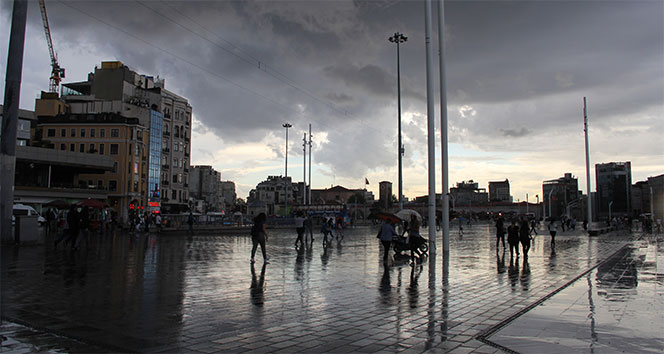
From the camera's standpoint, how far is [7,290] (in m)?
8.63

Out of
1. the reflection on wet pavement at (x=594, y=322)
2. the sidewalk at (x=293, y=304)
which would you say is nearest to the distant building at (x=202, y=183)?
the sidewalk at (x=293, y=304)

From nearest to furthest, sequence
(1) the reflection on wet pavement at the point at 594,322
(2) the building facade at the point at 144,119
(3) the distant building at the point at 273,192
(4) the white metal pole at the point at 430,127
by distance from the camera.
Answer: (1) the reflection on wet pavement at the point at 594,322 → (4) the white metal pole at the point at 430,127 → (2) the building facade at the point at 144,119 → (3) the distant building at the point at 273,192

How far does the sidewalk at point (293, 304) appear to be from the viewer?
17.9 feet

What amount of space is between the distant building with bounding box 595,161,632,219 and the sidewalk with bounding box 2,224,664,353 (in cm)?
13517

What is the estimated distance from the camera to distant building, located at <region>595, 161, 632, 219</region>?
13000 centimetres

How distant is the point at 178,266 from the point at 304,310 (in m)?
7.34

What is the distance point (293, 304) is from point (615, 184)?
14869cm

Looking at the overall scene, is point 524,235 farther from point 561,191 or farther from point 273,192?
point 273,192

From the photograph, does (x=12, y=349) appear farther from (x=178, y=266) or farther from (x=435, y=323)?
(x=178, y=266)

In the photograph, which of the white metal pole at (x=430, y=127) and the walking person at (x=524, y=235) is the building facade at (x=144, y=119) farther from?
the walking person at (x=524, y=235)

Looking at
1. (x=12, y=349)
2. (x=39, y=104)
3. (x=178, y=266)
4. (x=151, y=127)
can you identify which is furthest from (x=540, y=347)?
(x=39, y=104)

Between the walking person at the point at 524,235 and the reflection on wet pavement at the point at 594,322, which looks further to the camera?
the walking person at the point at 524,235

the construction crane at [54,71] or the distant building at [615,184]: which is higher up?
the construction crane at [54,71]

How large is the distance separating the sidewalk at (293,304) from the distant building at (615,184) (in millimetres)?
135165
